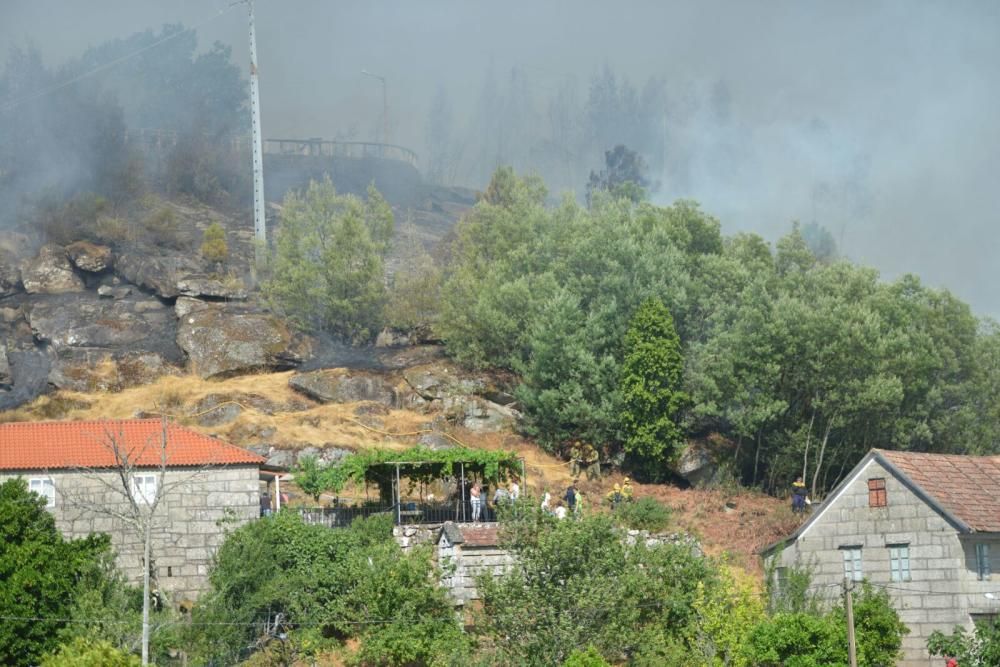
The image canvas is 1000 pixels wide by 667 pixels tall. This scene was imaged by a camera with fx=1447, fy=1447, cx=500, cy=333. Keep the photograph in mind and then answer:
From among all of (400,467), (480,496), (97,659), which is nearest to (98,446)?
→ (400,467)

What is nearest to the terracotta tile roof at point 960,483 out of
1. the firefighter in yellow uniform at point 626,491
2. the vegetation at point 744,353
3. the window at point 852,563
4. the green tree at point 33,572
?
the window at point 852,563

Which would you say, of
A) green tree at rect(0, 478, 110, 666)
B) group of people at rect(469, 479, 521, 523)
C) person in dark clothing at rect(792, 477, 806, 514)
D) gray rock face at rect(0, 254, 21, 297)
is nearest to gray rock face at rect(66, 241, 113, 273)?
gray rock face at rect(0, 254, 21, 297)

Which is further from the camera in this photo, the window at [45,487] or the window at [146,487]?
the window at [146,487]

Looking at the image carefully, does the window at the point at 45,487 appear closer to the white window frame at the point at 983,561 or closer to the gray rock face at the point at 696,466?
the gray rock face at the point at 696,466

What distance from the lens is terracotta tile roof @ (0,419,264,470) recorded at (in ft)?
141

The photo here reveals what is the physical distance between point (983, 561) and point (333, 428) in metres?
26.3

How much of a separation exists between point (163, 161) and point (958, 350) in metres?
63.0

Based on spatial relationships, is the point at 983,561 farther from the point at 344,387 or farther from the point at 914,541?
the point at 344,387

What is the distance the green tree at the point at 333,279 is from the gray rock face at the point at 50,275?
1277cm

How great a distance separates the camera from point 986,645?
37.7m

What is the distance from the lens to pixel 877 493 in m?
42.0

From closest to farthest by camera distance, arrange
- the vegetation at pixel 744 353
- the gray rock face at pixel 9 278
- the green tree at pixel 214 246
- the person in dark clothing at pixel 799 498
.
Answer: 1. the person in dark clothing at pixel 799 498
2. the vegetation at pixel 744 353
3. the gray rock face at pixel 9 278
4. the green tree at pixel 214 246

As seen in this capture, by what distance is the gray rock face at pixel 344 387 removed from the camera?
6059 cm

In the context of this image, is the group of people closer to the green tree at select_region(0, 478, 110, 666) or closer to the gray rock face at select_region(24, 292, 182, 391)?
the green tree at select_region(0, 478, 110, 666)
